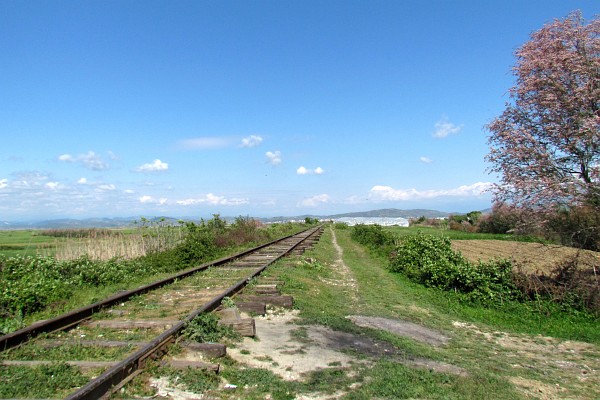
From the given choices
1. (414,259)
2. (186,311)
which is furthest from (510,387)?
(414,259)

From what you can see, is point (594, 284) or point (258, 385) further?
point (594, 284)

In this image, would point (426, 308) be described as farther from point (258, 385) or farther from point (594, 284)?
point (258, 385)

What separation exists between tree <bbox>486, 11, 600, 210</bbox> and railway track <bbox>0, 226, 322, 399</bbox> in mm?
6046

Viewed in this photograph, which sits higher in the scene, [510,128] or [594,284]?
[510,128]

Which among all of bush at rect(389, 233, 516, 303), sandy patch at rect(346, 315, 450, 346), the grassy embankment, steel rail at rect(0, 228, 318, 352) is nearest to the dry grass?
the grassy embankment

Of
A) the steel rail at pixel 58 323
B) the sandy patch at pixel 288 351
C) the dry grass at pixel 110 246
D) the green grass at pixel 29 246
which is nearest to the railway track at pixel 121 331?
the steel rail at pixel 58 323

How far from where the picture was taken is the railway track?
14.3 feet

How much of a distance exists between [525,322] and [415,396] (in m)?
5.79

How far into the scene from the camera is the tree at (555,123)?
9391 mm

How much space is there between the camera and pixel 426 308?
33.6 feet

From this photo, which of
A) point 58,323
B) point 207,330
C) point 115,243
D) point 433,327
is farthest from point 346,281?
point 115,243

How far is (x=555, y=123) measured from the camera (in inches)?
394

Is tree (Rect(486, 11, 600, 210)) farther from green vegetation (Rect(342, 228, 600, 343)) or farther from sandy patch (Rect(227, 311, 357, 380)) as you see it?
sandy patch (Rect(227, 311, 357, 380))

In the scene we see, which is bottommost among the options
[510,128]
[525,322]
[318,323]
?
[525,322]
